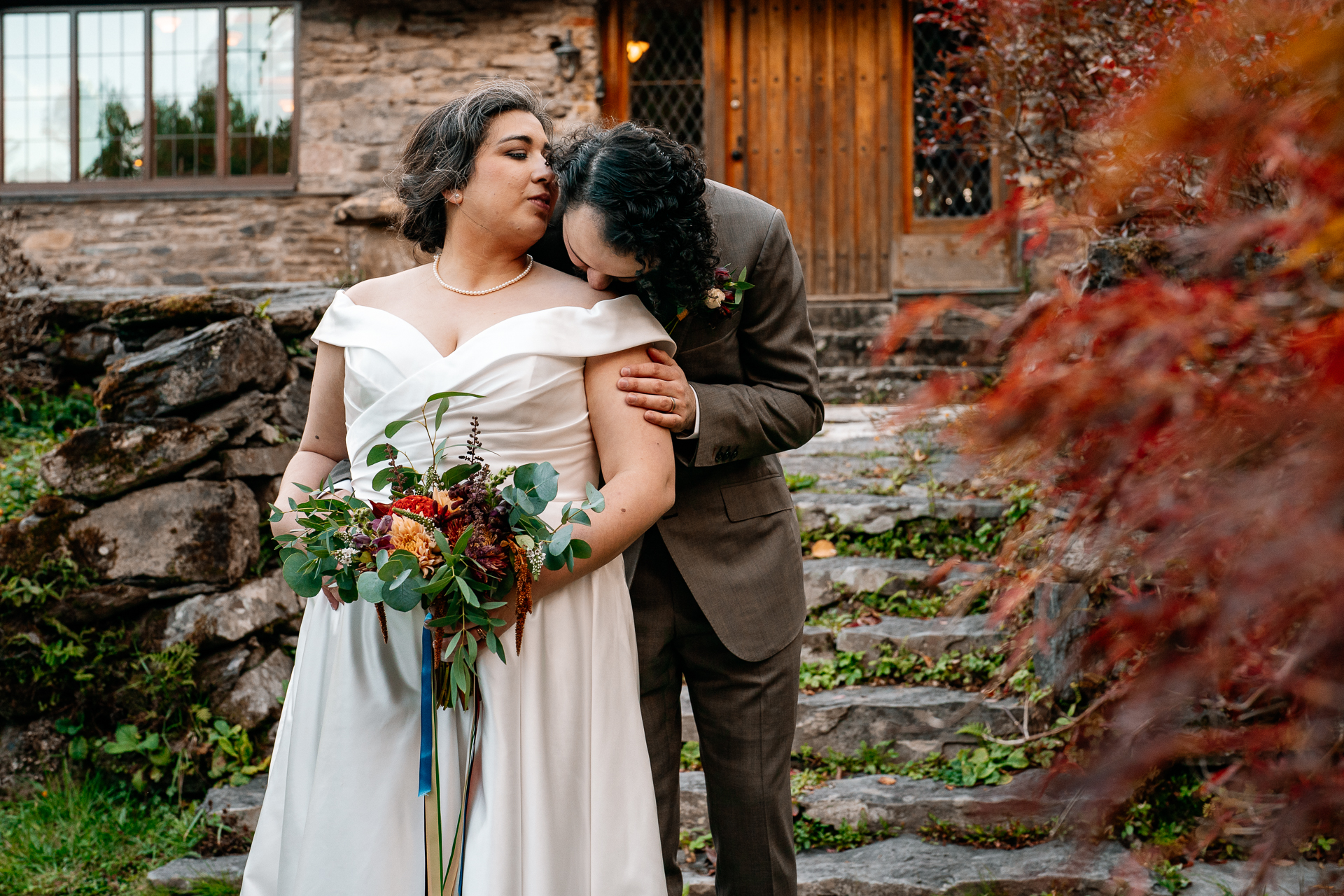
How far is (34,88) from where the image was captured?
27.3 ft

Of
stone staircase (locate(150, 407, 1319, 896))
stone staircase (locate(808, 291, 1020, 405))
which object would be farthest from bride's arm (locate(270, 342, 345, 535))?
stone staircase (locate(808, 291, 1020, 405))

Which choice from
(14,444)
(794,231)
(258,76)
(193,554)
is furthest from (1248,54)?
(258,76)

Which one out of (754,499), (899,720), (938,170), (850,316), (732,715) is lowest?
(899,720)

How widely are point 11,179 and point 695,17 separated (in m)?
5.74

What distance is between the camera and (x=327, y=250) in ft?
25.7

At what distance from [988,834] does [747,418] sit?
68.5 inches

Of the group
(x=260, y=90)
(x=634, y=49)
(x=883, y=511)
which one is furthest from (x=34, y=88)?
(x=883, y=511)

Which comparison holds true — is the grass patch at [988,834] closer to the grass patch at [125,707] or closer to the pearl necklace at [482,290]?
the pearl necklace at [482,290]

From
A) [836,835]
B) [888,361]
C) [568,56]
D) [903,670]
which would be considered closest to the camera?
[836,835]

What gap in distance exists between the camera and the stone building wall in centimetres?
756

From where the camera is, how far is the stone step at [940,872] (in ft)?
8.89

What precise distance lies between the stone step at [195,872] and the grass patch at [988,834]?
78.9 inches

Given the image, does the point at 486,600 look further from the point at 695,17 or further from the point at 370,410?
the point at 695,17

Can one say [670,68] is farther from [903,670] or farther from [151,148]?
[903,670]
